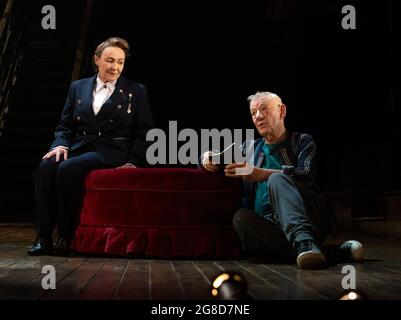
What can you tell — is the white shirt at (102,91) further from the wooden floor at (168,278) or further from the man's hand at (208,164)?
the wooden floor at (168,278)

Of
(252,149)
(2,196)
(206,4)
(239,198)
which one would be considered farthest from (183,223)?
(206,4)

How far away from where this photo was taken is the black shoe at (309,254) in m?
2.91

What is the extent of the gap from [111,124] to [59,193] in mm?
578

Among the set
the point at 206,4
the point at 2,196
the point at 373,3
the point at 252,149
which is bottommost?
the point at 2,196

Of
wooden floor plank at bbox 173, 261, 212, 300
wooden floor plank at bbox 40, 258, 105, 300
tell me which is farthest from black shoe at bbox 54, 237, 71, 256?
wooden floor plank at bbox 173, 261, 212, 300

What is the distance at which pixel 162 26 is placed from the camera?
10109mm

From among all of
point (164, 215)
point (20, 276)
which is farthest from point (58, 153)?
point (20, 276)

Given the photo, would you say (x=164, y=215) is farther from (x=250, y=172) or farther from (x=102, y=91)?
(x=102, y=91)

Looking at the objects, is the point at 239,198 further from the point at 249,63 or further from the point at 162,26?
the point at 162,26

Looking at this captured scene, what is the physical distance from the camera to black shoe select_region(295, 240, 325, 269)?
2.91 m

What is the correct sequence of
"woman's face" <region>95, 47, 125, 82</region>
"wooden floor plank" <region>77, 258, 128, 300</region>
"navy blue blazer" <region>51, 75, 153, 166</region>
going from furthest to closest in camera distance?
"navy blue blazer" <region>51, 75, 153, 166</region>, "woman's face" <region>95, 47, 125, 82</region>, "wooden floor plank" <region>77, 258, 128, 300</region>

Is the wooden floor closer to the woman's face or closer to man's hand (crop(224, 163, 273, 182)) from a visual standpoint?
man's hand (crop(224, 163, 273, 182))

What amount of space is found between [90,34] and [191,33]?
67.6 inches

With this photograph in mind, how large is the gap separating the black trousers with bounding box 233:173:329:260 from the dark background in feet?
10.3
